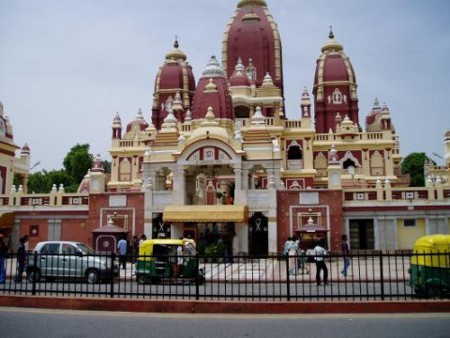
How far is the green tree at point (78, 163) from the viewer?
204 feet

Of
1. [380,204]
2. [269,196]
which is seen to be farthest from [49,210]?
[380,204]

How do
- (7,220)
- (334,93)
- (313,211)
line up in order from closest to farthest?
1. (313,211)
2. (7,220)
3. (334,93)

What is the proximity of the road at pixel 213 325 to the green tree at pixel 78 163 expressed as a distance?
176ft

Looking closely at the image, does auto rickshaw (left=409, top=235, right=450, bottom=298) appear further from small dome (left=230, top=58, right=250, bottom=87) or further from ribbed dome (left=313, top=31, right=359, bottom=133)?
ribbed dome (left=313, top=31, right=359, bottom=133)

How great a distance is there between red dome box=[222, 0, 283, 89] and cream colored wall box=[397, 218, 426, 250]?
22.9 metres

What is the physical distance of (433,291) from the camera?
1087 centimetres

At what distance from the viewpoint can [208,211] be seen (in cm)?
2530

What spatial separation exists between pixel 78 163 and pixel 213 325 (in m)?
56.1

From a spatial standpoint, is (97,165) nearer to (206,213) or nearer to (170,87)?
(206,213)

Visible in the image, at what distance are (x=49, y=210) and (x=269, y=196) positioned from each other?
43.0ft

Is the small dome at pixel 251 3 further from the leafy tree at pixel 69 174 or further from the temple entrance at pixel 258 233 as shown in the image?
the temple entrance at pixel 258 233

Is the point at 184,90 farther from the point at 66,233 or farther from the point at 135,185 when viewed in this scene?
the point at 66,233

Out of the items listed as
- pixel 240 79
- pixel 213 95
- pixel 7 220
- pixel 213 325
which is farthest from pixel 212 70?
pixel 213 325

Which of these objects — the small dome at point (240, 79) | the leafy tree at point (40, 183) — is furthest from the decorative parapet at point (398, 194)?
the leafy tree at point (40, 183)
